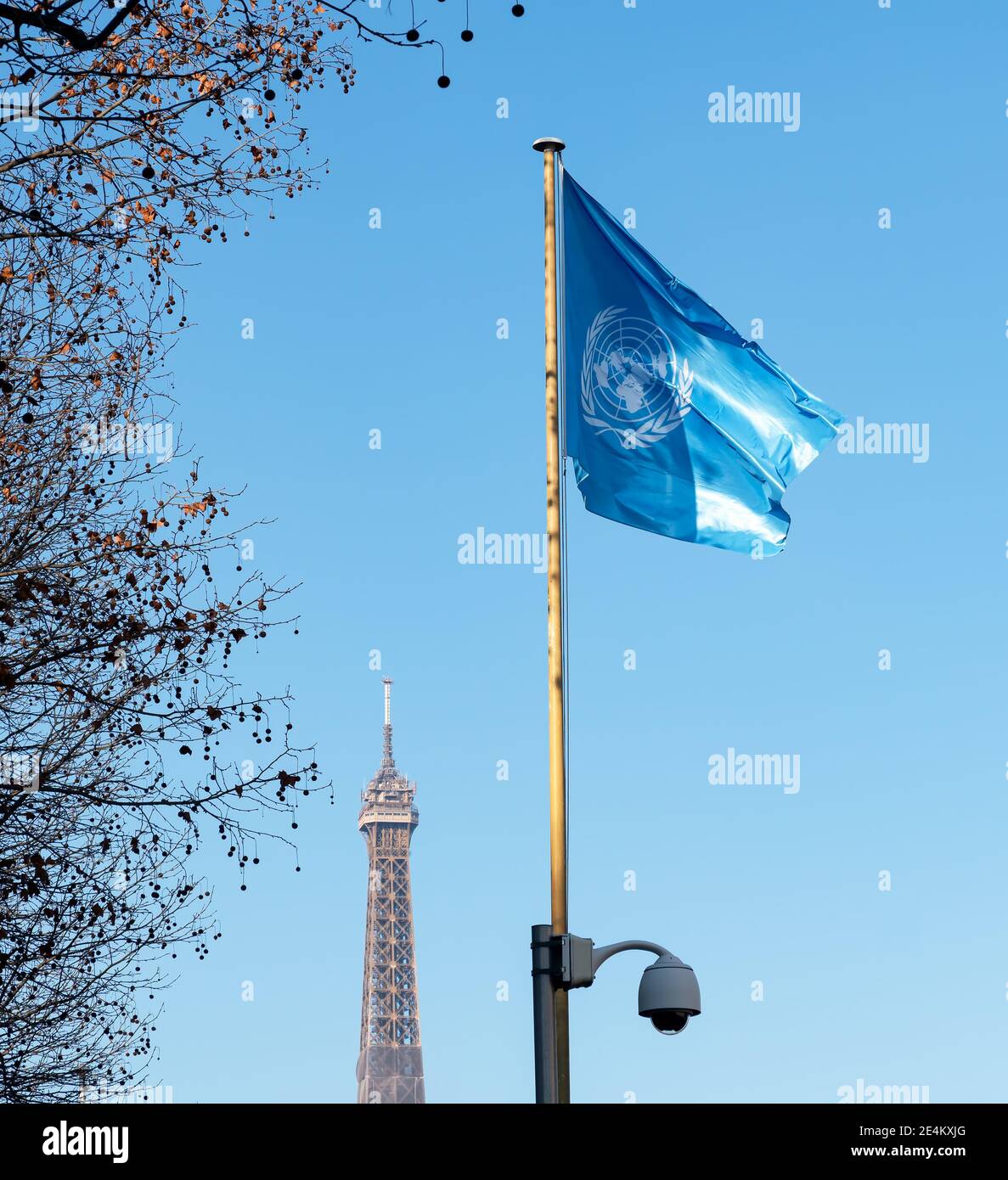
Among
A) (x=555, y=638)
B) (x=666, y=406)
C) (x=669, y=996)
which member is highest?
(x=666, y=406)

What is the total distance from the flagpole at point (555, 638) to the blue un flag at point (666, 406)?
0.67ft

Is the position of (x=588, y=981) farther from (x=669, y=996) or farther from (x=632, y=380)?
(x=632, y=380)

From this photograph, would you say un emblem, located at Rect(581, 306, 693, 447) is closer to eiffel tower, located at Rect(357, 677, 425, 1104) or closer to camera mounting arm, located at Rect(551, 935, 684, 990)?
camera mounting arm, located at Rect(551, 935, 684, 990)

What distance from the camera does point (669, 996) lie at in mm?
12023

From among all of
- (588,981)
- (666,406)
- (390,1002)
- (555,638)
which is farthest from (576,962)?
(390,1002)

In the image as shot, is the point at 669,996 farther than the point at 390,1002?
No

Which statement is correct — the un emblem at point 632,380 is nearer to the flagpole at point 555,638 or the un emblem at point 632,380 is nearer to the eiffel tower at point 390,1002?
the flagpole at point 555,638

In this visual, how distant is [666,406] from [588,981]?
15.2 ft

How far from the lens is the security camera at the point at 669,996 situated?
39.4 feet

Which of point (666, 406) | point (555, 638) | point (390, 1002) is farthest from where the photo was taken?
point (390, 1002)

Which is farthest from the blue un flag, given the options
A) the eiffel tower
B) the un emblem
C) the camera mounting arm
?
the eiffel tower

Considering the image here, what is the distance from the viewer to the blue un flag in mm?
13906

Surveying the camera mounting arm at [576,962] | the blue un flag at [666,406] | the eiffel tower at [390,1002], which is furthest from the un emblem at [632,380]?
the eiffel tower at [390,1002]
